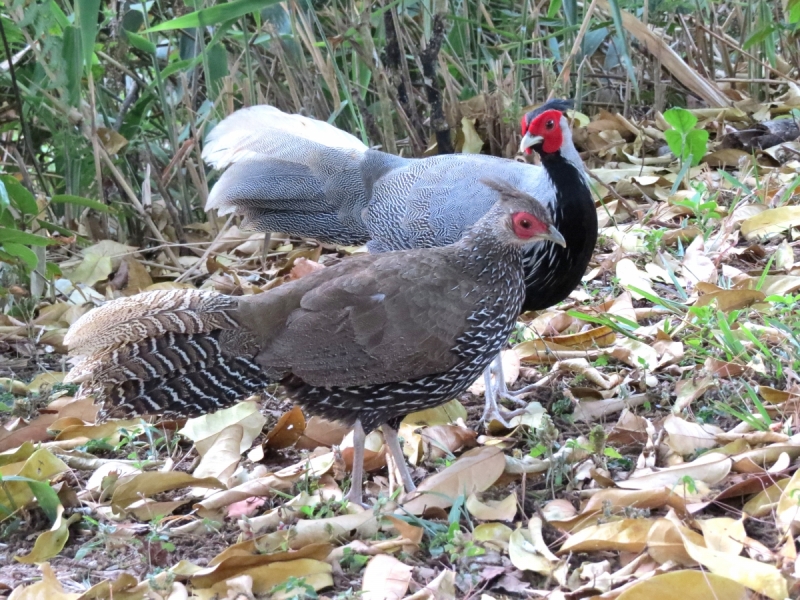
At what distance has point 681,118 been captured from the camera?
489 cm

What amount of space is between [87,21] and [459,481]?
2870 mm

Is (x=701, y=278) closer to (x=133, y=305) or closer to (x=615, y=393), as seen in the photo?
(x=615, y=393)

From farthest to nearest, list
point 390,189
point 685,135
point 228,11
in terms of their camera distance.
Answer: point 685,135 → point 390,189 → point 228,11

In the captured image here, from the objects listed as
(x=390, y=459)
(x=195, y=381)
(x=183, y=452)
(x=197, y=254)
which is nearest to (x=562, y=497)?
(x=390, y=459)

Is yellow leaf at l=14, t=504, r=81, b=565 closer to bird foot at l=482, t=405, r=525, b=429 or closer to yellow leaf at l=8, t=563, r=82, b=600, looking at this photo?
yellow leaf at l=8, t=563, r=82, b=600

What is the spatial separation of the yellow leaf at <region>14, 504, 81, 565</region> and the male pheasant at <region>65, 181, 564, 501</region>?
→ 396mm

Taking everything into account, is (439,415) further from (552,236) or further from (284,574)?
(284,574)

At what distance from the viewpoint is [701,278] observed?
422cm

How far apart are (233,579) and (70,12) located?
161 inches

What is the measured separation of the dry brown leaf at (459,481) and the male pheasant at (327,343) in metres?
0.15

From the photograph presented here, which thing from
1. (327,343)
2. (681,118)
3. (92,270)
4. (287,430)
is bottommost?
(287,430)

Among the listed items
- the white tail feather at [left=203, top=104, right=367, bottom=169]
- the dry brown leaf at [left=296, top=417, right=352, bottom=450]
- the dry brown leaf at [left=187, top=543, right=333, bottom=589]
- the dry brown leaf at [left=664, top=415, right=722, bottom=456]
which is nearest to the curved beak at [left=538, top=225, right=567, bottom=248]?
the dry brown leaf at [left=664, top=415, right=722, bottom=456]

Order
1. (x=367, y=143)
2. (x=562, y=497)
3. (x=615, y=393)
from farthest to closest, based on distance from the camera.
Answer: (x=367, y=143) → (x=615, y=393) → (x=562, y=497)

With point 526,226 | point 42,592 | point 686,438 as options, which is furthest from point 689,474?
point 42,592
